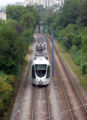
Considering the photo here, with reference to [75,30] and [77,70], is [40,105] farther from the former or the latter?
[75,30]

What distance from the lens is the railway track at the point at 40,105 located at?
18420 millimetres

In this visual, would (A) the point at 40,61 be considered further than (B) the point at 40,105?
Yes

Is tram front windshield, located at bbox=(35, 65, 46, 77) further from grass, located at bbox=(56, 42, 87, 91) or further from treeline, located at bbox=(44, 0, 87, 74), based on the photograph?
treeline, located at bbox=(44, 0, 87, 74)

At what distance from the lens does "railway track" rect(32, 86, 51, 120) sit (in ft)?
60.4

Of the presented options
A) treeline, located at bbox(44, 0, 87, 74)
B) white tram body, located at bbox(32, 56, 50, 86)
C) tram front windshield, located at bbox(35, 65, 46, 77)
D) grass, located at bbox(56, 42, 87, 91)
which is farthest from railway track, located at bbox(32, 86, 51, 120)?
treeline, located at bbox(44, 0, 87, 74)

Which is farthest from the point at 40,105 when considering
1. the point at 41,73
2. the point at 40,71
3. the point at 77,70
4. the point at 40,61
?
the point at 77,70

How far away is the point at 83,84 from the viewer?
2755cm

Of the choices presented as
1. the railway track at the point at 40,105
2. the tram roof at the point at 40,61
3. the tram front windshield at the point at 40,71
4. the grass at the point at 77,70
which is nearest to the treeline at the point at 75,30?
the grass at the point at 77,70

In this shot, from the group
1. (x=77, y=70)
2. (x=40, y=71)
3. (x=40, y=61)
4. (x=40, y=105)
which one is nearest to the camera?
(x=40, y=105)

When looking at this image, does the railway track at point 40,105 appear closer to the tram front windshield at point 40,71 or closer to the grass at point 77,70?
the tram front windshield at point 40,71

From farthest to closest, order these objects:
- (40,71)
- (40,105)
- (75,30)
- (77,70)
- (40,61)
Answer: (75,30) → (77,70) → (40,61) → (40,71) → (40,105)

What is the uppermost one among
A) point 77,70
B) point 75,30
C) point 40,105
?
point 75,30

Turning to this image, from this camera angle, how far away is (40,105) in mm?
20969

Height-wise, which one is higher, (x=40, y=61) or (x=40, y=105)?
(x=40, y=61)
